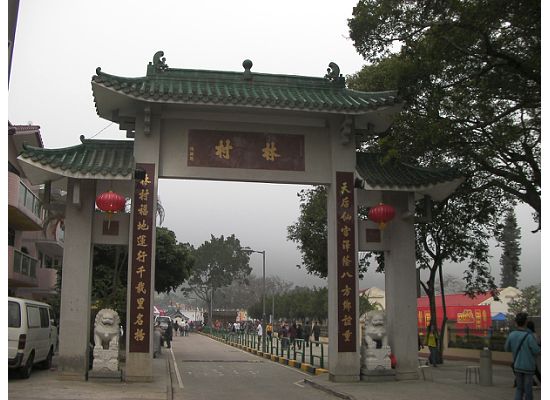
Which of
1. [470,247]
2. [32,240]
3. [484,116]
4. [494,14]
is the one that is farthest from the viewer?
[32,240]

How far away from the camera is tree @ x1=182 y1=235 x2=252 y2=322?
68812 millimetres

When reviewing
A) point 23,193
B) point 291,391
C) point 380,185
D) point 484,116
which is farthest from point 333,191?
point 23,193

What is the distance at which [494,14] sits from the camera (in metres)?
8.52

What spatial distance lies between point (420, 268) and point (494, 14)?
12.9m

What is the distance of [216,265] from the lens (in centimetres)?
6931

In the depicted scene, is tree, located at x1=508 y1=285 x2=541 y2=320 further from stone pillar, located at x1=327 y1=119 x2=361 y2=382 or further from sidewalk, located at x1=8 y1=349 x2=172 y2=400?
sidewalk, located at x1=8 y1=349 x2=172 y2=400

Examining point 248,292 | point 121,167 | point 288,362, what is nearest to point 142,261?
point 121,167

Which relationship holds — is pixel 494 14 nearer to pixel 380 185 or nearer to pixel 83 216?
pixel 380 185

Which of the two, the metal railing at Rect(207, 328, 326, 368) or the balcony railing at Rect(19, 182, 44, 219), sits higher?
the balcony railing at Rect(19, 182, 44, 219)

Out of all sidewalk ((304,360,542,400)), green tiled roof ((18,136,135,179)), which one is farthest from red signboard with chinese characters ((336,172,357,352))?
green tiled roof ((18,136,135,179))

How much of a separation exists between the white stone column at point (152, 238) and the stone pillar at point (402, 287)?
518cm

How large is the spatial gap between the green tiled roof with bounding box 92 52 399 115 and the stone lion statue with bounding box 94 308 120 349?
14.5 ft

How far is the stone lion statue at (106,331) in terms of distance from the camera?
11.8 metres

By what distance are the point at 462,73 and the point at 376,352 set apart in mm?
5990
